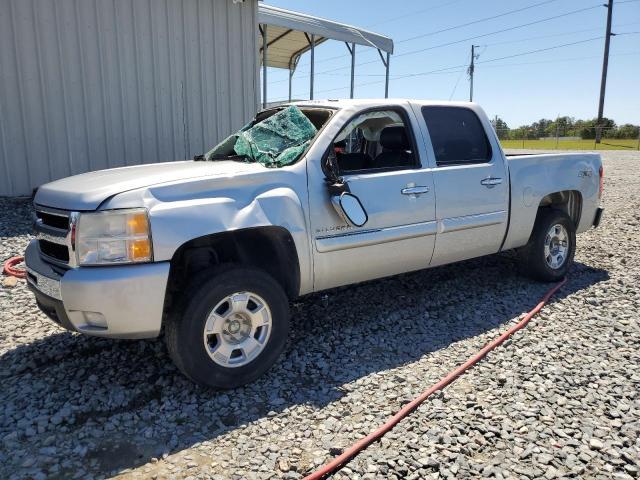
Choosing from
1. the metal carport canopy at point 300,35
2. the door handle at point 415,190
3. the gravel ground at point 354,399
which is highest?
the metal carport canopy at point 300,35

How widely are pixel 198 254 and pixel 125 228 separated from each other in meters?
0.59

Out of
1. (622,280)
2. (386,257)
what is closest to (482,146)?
(386,257)

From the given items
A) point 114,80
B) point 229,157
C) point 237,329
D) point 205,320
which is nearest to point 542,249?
point 229,157

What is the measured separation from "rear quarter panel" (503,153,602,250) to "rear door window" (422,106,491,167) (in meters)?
0.38

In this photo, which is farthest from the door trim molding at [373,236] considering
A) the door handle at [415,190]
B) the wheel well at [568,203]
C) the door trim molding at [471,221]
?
the wheel well at [568,203]

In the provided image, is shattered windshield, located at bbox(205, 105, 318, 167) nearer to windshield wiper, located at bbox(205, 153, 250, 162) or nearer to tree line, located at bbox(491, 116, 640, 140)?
windshield wiper, located at bbox(205, 153, 250, 162)

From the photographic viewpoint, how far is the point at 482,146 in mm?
4953

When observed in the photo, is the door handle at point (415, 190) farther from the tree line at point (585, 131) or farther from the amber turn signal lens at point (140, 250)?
the tree line at point (585, 131)

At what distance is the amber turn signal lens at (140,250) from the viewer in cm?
297

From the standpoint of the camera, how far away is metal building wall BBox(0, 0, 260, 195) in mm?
7746

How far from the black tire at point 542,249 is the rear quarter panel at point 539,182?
174mm

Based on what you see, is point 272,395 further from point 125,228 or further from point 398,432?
point 125,228

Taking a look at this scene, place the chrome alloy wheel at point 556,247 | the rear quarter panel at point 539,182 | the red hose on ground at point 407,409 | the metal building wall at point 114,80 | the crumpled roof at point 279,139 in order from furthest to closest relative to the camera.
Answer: the metal building wall at point 114,80, the chrome alloy wheel at point 556,247, the rear quarter panel at point 539,182, the crumpled roof at point 279,139, the red hose on ground at point 407,409

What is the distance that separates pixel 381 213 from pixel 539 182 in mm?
2205
